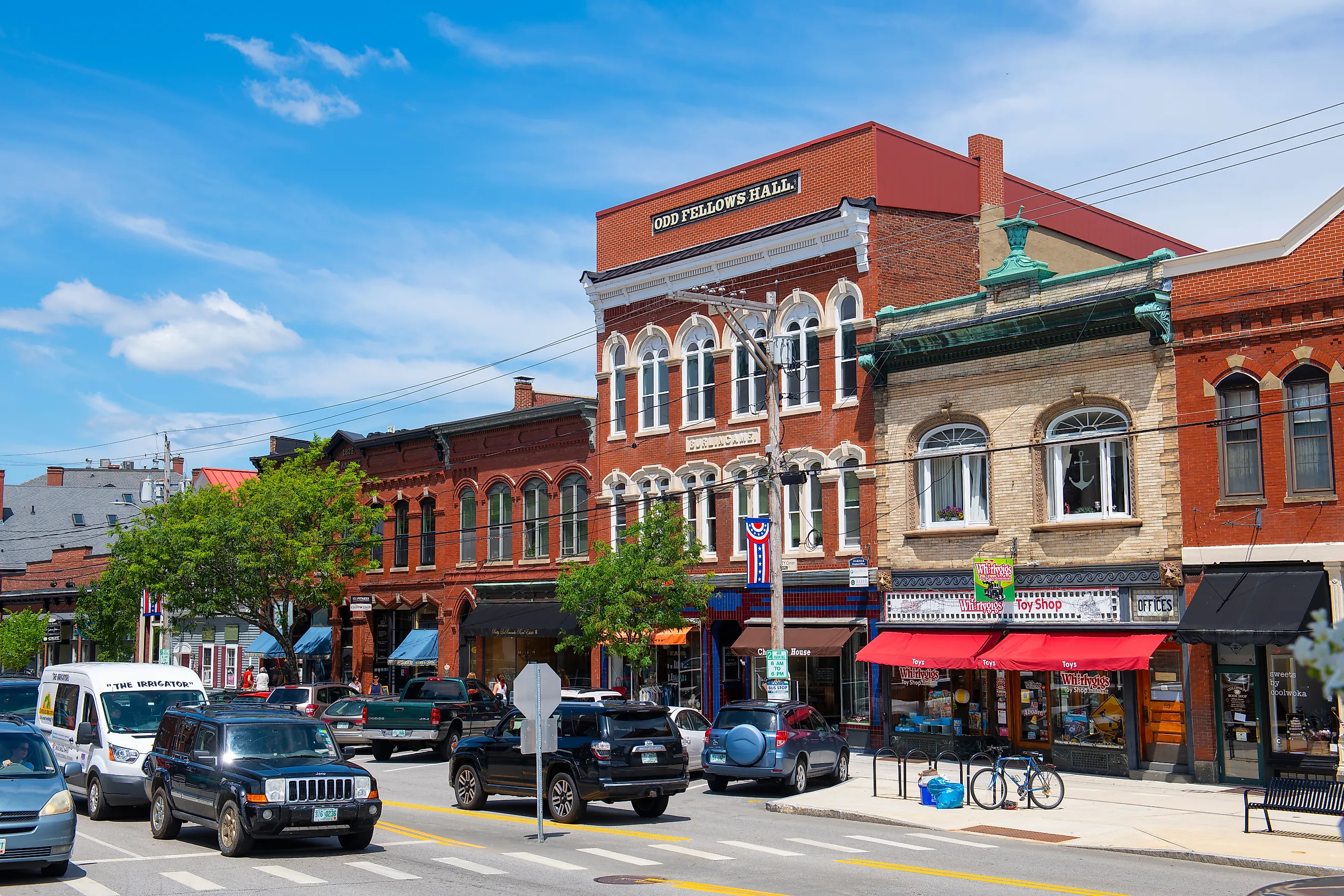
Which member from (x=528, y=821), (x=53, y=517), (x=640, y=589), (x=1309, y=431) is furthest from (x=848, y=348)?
(x=53, y=517)

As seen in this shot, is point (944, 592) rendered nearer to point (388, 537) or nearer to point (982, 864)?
point (982, 864)

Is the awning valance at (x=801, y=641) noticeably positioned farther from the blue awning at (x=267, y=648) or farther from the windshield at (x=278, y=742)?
the blue awning at (x=267, y=648)

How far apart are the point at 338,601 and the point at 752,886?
35001 millimetres

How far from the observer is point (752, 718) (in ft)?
77.2

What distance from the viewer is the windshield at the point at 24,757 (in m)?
14.5

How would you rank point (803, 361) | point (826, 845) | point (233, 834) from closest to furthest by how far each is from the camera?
point (233, 834) → point (826, 845) → point (803, 361)

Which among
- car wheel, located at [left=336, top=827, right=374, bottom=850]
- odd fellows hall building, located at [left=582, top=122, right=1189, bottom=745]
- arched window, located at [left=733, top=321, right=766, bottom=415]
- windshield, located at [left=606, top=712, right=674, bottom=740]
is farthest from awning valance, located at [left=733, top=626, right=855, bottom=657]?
car wheel, located at [left=336, top=827, right=374, bottom=850]

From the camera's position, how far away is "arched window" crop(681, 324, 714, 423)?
35562 millimetres

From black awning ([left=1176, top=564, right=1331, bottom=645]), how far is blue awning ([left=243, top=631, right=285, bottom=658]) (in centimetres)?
3711

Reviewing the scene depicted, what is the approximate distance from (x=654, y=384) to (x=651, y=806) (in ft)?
60.3

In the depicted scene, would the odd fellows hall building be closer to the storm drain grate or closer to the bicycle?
the bicycle

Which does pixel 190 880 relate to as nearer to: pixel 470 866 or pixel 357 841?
pixel 357 841

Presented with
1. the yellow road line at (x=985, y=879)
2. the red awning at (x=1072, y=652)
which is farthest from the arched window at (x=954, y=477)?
the yellow road line at (x=985, y=879)

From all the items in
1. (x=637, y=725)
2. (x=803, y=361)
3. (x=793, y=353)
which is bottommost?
(x=637, y=725)
